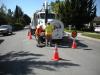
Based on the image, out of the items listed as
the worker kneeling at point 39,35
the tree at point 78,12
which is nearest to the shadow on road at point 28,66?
the worker kneeling at point 39,35

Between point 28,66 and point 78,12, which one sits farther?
point 78,12

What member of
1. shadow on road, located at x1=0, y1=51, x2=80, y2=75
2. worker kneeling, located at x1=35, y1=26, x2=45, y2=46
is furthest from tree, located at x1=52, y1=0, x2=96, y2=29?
shadow on road, located at x1=0, y1=51, x2=80, y2=75

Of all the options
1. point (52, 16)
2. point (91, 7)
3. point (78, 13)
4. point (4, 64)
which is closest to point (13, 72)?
point (4, 64)

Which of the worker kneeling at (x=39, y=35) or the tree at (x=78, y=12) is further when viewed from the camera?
the tree at (x=78, y=12)

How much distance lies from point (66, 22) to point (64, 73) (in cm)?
5203

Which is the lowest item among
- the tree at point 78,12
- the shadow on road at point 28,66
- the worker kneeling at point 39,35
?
the shadow on road at point 28,66

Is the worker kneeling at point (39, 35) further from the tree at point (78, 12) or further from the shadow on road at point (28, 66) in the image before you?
the tree at point (78, 12)

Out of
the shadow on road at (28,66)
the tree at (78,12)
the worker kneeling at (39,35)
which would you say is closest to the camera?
the shadow on road at (28,66)

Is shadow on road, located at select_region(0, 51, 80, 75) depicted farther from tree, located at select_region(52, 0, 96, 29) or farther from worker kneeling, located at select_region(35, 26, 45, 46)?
tree, located at select_region(52, 0, 96, 29)

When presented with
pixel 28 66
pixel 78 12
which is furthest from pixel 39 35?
pixel 78 12

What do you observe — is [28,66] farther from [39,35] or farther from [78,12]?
[78,12]

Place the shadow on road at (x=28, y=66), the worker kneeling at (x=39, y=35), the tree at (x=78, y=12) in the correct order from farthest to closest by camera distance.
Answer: the tree at (x=78, y=12) < the worker kneeling at (x=39, y=35) < the shadow on road at (x=28, y=66)

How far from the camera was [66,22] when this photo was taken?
61.3 metres

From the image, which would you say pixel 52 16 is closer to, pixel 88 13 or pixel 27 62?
pixel 27 62
